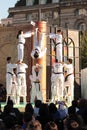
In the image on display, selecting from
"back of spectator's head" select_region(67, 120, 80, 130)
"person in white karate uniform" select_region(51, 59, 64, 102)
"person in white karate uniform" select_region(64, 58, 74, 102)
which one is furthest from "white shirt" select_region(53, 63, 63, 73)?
"back of spectator's head" select_region(67, 120, 80, 130)

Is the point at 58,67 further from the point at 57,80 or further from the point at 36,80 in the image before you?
the point at 36,80

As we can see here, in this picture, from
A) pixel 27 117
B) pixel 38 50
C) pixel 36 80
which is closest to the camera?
pixel 27 117

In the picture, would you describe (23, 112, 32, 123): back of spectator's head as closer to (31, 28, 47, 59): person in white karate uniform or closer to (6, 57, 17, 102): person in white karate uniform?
(6, 57, 17, 102): person in white karate uniform

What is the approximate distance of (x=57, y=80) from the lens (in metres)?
22.9

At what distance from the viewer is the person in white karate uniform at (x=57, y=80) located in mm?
22672

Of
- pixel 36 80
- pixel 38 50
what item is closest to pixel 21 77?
pixel 36 80

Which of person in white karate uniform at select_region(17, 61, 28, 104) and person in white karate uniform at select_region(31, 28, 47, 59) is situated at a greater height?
person in white karate uniform at select_region(31, 28, 47, 59)

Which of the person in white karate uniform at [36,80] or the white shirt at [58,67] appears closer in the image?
the white shirt at [58,67]

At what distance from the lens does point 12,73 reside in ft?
74.2

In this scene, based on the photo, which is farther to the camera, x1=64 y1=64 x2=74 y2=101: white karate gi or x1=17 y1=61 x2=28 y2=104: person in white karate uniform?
x1=64 y1=64 x2=74 y2=101: white karate gi

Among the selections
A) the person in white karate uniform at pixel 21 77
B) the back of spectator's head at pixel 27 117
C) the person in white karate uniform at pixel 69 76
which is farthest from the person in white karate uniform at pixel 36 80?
the back of spectator's head at pixel 27 117

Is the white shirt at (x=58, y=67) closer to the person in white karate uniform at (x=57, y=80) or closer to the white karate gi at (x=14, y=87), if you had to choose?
the person in white karate uniform at (x=57, y=80)

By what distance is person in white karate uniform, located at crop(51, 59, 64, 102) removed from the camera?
74.4 ft

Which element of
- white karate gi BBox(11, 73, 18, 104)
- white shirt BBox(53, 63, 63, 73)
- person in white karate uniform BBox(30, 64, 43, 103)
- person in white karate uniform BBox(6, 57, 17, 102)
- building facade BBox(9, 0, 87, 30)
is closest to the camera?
person in white karate uniform BBox(6, 57, 17, 102)
